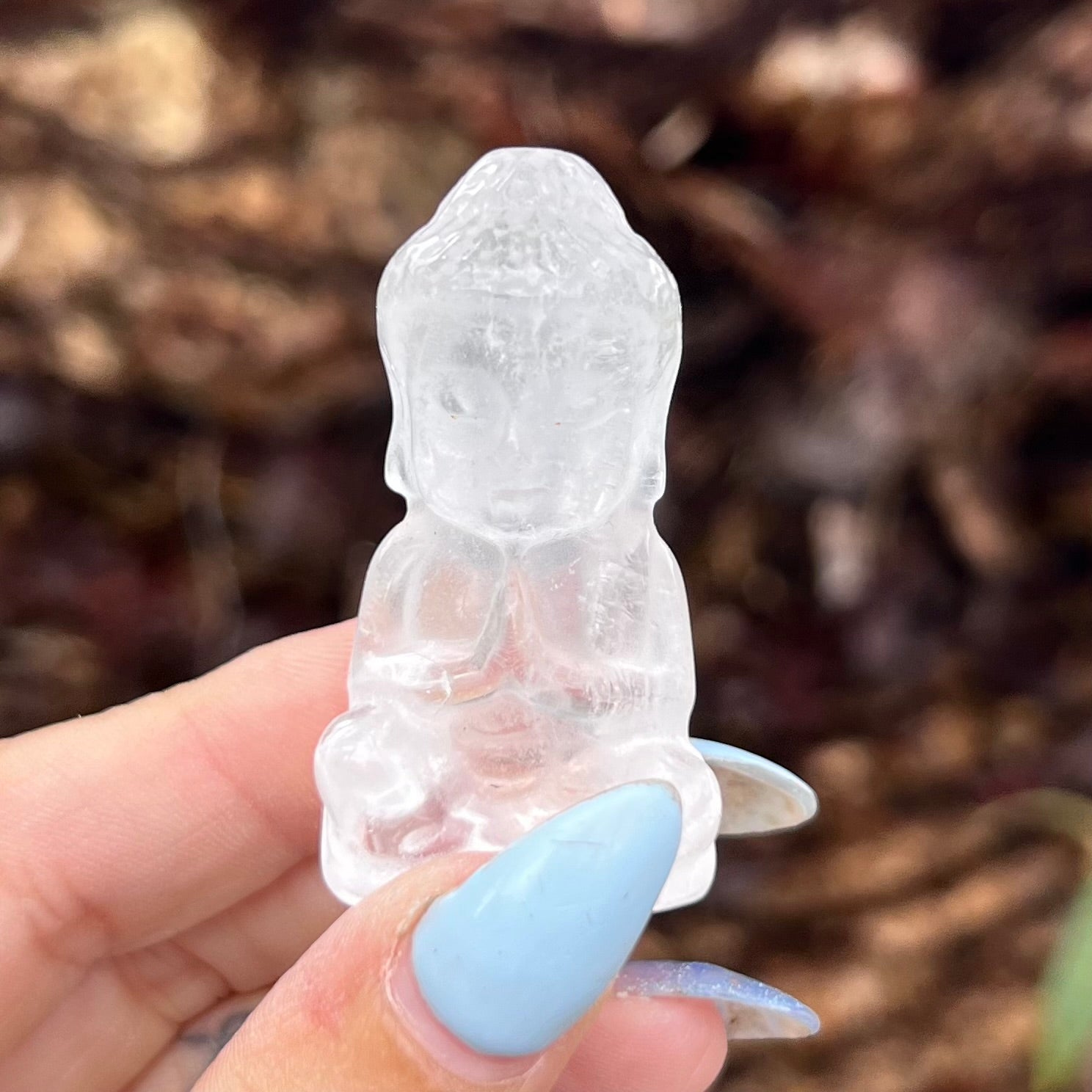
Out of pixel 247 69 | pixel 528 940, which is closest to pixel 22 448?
→ pixel 247 69

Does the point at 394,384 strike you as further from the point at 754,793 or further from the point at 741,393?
the point at 741,393

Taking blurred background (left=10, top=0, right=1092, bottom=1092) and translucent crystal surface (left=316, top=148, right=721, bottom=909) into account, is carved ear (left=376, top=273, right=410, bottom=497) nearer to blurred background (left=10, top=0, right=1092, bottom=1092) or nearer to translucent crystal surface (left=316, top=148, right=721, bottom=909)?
translucent crystal surface (left=316, top=148, right=721, bottom=909)

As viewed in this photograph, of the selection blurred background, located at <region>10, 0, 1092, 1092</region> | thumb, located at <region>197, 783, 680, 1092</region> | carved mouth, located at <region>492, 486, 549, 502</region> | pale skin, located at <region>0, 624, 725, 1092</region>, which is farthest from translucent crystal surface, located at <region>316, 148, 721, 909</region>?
blurred background, located at <region>10, 0, 1092, 1092</region>

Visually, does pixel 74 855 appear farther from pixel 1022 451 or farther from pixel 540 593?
pixel 1022 451

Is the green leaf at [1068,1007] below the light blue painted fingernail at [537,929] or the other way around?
below

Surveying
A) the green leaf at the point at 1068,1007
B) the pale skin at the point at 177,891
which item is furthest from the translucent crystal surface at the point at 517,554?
the green leaf at the point at 1068,1007

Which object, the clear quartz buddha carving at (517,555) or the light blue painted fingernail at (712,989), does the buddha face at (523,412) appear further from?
the light blue painted fingernail at (712,989)

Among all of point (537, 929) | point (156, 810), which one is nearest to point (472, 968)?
point (537, 929)
